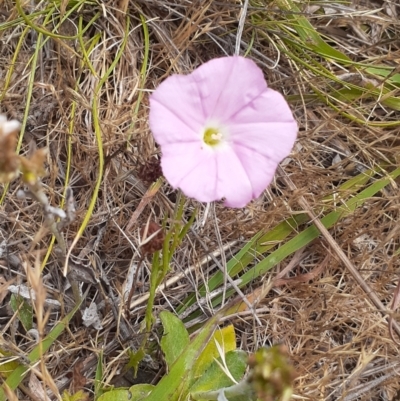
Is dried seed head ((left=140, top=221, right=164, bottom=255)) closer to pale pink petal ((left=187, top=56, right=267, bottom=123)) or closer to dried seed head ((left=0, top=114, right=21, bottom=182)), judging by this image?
pale pink petal ((left=187, top=56, right=267, bottom=123))

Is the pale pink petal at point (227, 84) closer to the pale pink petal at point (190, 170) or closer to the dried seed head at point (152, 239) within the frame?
the pale pink petal at point (190, 170)

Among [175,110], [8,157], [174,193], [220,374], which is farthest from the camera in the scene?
[174,193]

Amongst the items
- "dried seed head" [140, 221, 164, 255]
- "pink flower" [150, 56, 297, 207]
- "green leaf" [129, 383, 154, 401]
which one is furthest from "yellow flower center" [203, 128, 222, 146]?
"green leaf" [129, 383, 154, 401]

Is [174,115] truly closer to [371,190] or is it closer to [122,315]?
[122,315]

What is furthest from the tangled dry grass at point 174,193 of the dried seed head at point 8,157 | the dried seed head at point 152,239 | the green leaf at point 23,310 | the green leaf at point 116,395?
the dried seed head at point 8,157

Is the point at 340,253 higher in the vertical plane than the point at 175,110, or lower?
lower

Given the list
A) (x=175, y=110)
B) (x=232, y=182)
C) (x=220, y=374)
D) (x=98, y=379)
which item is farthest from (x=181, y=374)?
(x=175, y=110)

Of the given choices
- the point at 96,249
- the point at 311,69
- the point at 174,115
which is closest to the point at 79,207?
the point at 96,249

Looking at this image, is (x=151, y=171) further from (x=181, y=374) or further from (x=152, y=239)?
(x=181, y=374)
